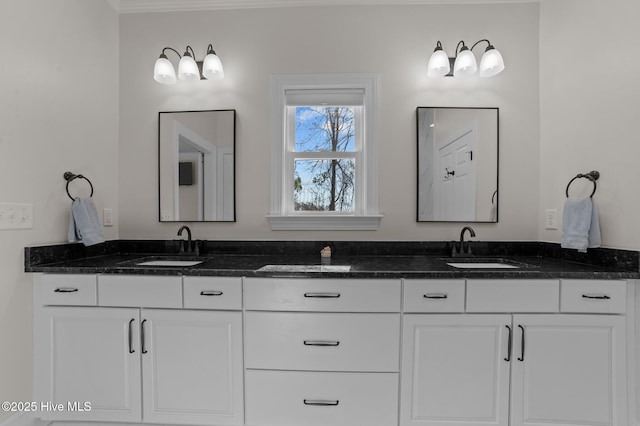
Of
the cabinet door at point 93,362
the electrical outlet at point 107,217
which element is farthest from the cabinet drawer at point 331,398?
the electrical outlet at point 107,217

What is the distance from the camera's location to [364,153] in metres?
2.22

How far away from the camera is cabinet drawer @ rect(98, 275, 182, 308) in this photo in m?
1.61

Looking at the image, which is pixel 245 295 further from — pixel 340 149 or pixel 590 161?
pixel 590 161

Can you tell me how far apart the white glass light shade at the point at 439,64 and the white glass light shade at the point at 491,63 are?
0.75 feet

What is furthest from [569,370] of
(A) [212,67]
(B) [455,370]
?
(A) [212,67]

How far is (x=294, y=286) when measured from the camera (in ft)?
5.19

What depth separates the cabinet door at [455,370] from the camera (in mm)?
1531

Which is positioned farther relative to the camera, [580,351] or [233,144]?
[233,144]

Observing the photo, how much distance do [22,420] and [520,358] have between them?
264 centimetres

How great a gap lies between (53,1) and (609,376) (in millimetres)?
3704

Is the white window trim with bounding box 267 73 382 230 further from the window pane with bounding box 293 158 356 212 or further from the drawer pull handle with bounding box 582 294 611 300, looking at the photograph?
the drawer pull handle with bounding box 582 294 611 300

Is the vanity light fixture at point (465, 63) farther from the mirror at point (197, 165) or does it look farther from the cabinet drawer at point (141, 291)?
the cabinet drawer at point (141, 291)

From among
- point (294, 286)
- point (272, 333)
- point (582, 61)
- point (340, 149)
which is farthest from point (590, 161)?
point (272, 333)

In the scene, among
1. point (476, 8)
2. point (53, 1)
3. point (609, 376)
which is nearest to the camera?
point (609, 376)
